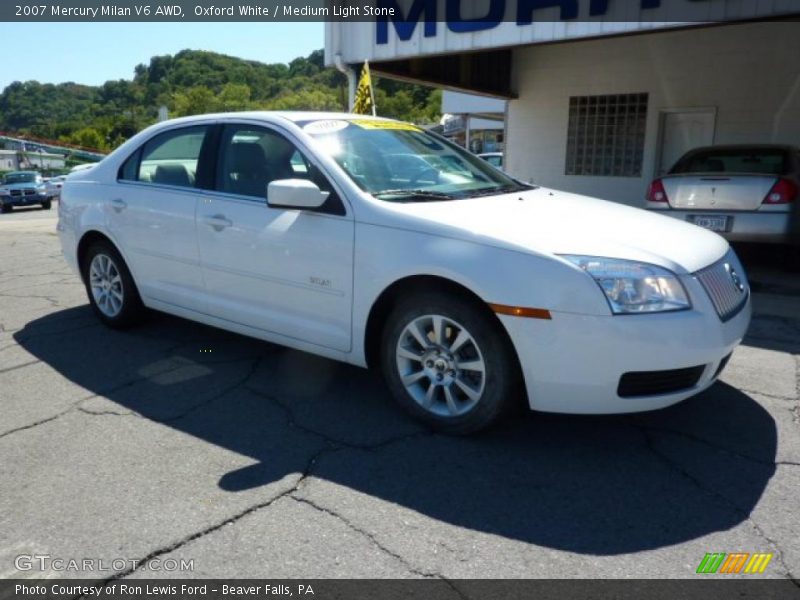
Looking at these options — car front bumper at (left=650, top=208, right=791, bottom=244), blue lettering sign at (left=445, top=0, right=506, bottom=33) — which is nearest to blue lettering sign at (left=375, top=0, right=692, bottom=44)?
blue lettering sign at (left=445, top=0, right=506, bottom=33)

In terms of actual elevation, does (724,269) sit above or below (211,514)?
above

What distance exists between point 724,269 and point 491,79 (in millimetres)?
10729

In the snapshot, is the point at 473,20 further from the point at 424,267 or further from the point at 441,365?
the point at 441,365

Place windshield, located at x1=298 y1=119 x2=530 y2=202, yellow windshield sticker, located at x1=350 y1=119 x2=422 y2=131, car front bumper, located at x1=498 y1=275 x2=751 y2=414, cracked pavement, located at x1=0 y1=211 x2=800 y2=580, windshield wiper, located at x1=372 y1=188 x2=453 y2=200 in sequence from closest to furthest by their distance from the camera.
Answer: cracked pavement, located at x1=0 y1=211 x2=800 y2=580
car front bumper, located at x1=498 y1=275 x2=751 y2=414
windshield wiper, located at x1=372 y1=188 x2=453 y2=200
windshield, located at x1=298 y1=119 x2=530 y2=202
yellow windshield sticker, located at x1=350 y1=119 x2=422 y2=131

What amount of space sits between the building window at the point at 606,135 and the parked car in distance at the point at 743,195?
4.47m

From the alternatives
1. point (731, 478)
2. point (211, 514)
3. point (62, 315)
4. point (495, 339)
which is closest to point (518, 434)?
point (495, 339)

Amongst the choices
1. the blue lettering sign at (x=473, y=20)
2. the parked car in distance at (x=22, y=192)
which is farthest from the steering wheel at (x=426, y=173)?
the parked car in distance at (x=22, y=192)

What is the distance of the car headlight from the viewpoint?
9.23 ft

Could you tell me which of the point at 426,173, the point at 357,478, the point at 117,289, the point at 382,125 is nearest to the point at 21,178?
the point at 117,289

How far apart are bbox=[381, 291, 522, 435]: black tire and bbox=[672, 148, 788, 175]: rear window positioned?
5633mm

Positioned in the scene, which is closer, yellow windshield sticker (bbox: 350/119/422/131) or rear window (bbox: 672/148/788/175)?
Answer: yellow windshield sticker (bbox: 350/119/422/131)

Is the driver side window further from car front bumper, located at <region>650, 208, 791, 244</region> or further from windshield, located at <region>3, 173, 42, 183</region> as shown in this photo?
windshield, located at <region>3, 173, 42, 183</region>

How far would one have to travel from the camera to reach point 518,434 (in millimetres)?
3354
